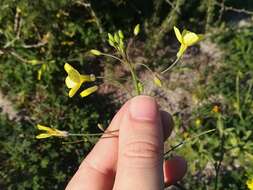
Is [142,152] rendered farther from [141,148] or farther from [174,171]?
[174,171]

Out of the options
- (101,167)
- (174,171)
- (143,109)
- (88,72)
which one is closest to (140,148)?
(143,109)

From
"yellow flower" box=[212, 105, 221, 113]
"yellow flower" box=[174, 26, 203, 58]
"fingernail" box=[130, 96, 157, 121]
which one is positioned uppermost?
"yellow flower" box=[212, 105, 221, 113]

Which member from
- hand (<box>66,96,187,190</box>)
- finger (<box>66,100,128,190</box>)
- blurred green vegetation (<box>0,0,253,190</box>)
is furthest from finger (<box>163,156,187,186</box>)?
blurred green vegetation (<box>0,0,253,190</box>)

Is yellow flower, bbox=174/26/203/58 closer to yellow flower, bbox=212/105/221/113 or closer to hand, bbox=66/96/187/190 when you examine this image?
hand, bbox=66/96/187/190

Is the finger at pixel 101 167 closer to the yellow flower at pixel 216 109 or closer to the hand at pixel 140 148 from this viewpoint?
the hand at pixel 140 148

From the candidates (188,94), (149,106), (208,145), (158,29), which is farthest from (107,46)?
(149,106)

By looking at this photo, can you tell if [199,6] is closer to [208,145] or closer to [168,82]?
[168,82]

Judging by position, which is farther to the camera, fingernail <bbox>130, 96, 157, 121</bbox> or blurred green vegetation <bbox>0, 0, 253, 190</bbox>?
blurred green vegetation <bbox>0, 0, 253, 190</bbox>
